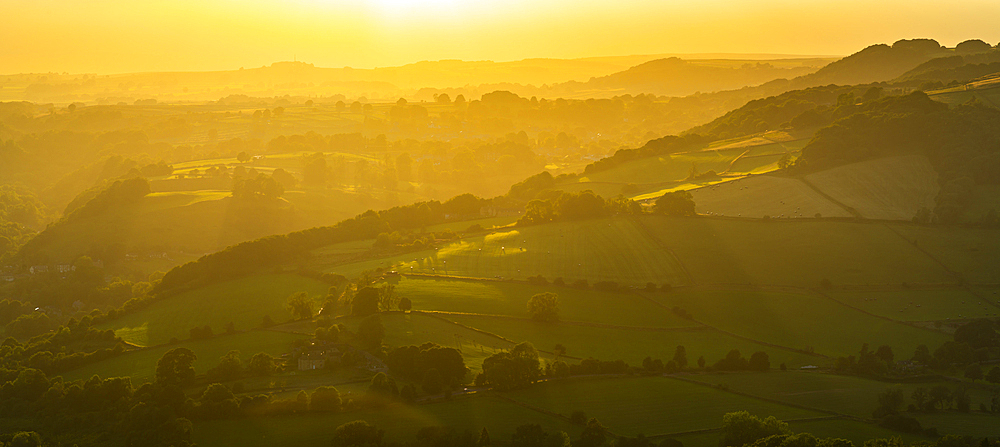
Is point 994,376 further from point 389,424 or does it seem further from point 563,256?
point 389,424

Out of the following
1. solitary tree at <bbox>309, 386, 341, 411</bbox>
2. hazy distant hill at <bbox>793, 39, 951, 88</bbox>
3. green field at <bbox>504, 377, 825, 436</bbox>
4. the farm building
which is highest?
hazy distant hill at <bbox>793, 39, 951, 88</bbox>

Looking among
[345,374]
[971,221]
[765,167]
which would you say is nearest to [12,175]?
[345,374]

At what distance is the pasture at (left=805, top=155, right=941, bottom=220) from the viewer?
55719 millimetres

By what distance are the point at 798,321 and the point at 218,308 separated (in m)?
37.4

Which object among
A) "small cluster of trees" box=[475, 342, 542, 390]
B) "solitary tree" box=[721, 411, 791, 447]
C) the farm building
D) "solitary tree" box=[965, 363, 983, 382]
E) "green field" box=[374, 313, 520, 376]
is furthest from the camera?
"green field" box=[374, 313, 520, 376]

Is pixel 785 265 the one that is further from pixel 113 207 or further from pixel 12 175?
pixel 12 175

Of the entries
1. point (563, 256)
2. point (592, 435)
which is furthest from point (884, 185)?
point (592, 435)

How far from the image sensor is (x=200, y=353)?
37219 millimetres

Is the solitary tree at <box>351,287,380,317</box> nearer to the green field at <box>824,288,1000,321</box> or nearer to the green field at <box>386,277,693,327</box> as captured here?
the green field at <box>386,277,693,327</box>

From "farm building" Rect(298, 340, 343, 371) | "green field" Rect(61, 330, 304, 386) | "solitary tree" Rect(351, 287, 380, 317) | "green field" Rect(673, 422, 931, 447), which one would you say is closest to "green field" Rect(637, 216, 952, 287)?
"green field" Rect(673, 422, 931, 447)

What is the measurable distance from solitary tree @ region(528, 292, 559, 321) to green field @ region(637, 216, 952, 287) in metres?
11.6

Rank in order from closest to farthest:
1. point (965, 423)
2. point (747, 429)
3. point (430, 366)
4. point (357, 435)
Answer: point (747, 429) → point (357, 435) → point (965, 423) → point (430, 366)

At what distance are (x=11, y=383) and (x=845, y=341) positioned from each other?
44.6 m

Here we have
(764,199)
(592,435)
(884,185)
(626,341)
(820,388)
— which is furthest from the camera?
(884,185)
